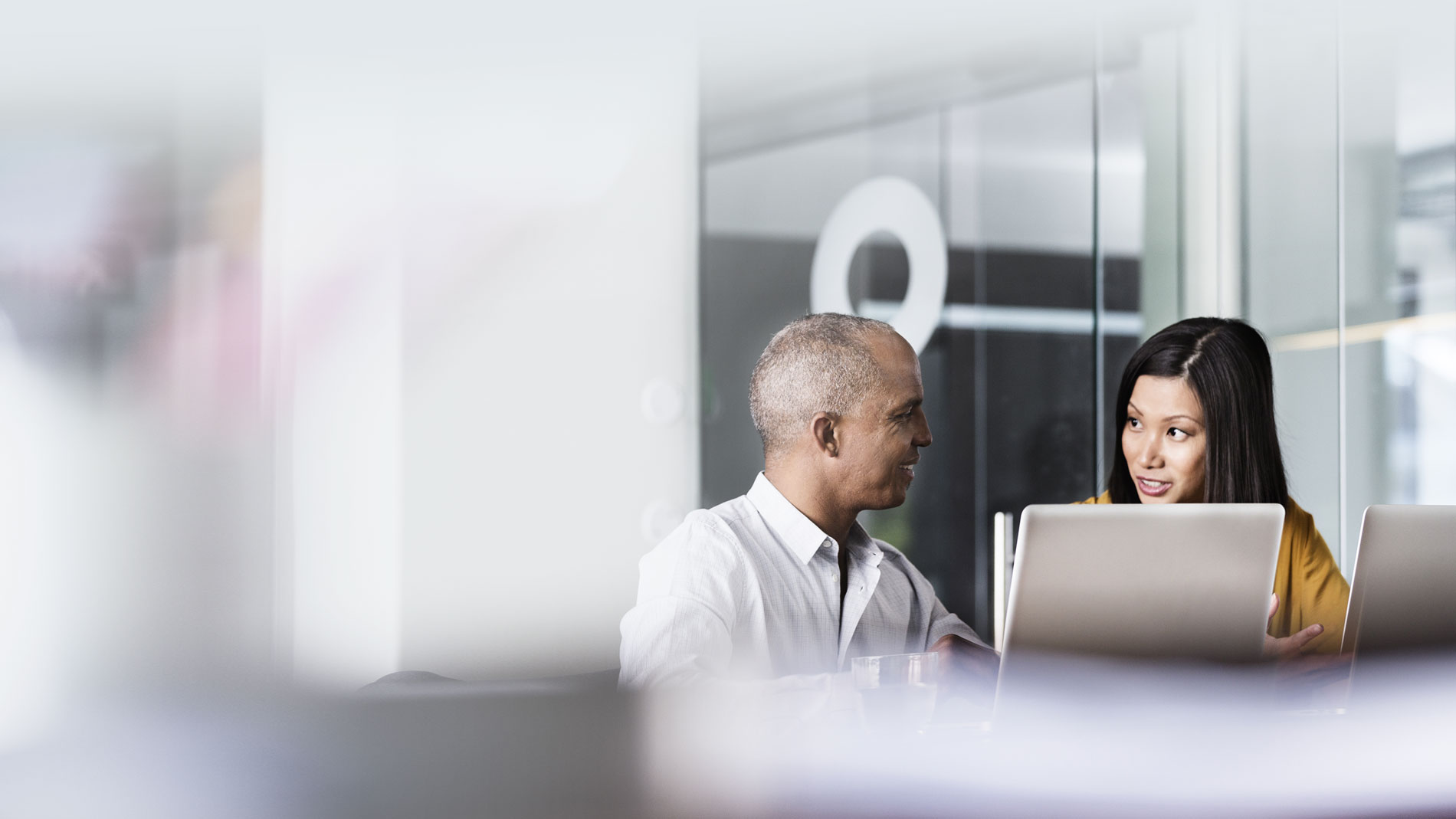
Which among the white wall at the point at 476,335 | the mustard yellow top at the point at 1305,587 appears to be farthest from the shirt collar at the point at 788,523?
the white wall at the point at 476,335

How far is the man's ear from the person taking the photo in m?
1.69

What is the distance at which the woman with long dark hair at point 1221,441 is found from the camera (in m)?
2.03

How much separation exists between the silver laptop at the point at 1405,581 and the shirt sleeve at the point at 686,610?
70 cm

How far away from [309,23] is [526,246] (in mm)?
734

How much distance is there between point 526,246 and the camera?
3166 millimetres

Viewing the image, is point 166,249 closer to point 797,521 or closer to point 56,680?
point 56,680

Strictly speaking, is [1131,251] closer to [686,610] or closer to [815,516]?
[815,516]

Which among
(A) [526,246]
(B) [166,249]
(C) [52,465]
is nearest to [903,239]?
(A) [526,246]

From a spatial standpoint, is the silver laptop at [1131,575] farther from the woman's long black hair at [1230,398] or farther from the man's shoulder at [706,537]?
the woman's long black hair at [1230,398]

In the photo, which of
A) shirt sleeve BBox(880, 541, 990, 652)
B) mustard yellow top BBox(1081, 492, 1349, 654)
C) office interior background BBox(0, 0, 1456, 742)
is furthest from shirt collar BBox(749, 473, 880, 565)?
office interior background BBox(0, 0, 1456, 742)

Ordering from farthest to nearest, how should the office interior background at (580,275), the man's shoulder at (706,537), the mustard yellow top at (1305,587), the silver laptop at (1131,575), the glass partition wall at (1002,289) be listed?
the glass partition wall at (1002,289) < the office interior background at (580,275) < the mustard yellow top at (1305,587) < the man's shoulder at (706,537) < the silver laptop at (1131,575)

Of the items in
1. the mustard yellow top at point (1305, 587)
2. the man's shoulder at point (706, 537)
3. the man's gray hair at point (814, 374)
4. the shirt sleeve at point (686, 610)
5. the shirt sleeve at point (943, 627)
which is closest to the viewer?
the shirt sleeve at point (686, 610)

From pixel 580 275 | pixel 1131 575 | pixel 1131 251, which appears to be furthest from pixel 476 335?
pixel 1131 575

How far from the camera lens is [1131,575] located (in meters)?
1.14
